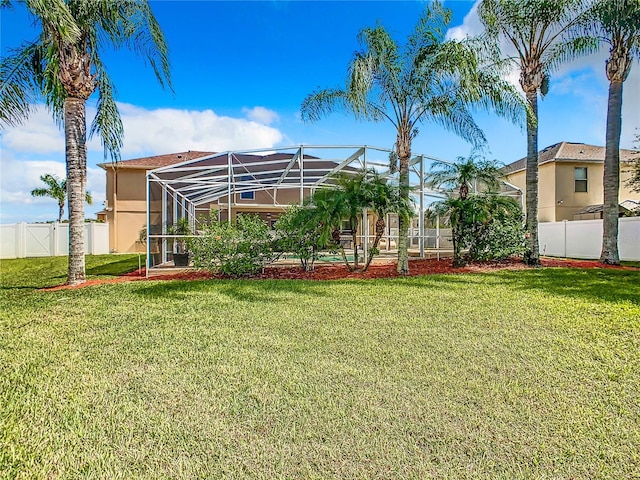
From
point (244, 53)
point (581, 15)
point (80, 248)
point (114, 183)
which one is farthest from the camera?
point (114, 183)

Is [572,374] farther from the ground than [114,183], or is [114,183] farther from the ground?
[114,183]

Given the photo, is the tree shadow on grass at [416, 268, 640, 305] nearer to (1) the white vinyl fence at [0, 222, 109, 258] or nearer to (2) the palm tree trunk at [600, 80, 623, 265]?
(2) the palm tree trunk at [600, 80, 623, 265]

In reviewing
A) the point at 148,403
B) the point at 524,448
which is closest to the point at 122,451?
the point at 148,403

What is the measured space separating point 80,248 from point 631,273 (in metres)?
15.8

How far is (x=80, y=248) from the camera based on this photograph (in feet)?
31.2

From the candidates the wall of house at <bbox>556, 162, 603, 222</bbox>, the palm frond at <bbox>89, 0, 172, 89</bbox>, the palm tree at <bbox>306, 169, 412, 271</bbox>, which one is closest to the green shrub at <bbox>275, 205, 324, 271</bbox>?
the palm tree at <bbox>306, 169, 412, 271</bbox>

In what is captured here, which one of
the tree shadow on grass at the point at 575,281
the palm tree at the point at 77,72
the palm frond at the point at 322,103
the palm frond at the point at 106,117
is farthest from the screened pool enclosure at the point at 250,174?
the tree shadow on grass at the point at 575,281

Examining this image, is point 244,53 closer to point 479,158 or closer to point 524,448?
point 479,158

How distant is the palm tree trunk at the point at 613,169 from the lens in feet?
41.1

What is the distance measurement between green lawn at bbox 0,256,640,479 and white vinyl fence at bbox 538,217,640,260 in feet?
38.8

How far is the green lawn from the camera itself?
8.13 feet

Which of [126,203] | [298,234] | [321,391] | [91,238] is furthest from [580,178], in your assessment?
[91,238]

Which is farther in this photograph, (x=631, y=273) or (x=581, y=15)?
(x=581, y=15)

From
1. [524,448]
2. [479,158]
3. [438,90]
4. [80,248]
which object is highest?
[438,90]
